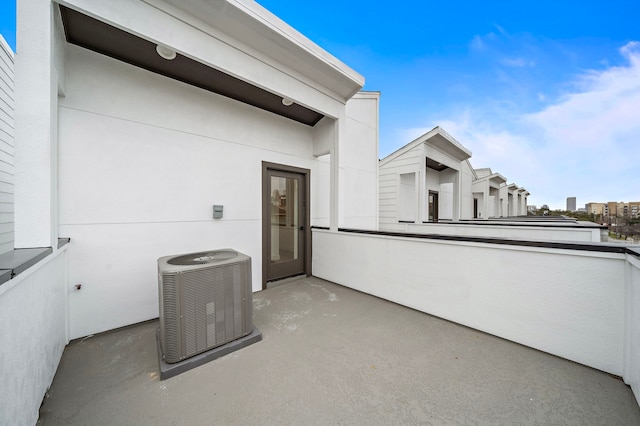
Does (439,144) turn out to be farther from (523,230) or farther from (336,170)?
(336,170)

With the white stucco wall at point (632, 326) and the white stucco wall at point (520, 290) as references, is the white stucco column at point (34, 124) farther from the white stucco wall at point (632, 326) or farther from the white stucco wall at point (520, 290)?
the white stucco wall at point (632, 326)

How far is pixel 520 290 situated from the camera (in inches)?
81.0

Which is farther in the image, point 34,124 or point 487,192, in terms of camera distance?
point 487,192

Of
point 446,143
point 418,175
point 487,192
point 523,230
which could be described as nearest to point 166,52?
point 418,175

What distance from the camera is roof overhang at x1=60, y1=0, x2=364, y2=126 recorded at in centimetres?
203

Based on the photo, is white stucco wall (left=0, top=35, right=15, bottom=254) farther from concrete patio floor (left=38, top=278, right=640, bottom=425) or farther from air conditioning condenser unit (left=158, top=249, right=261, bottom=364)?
air conditioning condenser unit (left=158, top=249, right=261, bottom=364)

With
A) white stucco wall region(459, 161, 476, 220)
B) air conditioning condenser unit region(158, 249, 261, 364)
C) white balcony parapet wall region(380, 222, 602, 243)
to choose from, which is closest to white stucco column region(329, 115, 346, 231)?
white balcony parapet wall region(380, 222, 602, 243)

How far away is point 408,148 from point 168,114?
549 centimetres

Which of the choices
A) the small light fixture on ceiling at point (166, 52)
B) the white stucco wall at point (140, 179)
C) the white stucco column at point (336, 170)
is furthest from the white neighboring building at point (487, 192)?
the small light fixture on ceiling at point (166, 52)

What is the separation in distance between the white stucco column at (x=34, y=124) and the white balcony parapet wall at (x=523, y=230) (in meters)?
4.15

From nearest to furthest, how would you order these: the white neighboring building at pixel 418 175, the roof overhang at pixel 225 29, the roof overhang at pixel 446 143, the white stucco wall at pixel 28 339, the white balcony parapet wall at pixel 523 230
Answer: the white stucco wall at pixel 28 339 → the roof overhang at pixel 225 29 → the white balcony parapet wall at pixel 523 230 → the roof overhang at pixel 446 143 → the white neighboring building at pixel 418 175

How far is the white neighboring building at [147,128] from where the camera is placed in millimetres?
1590

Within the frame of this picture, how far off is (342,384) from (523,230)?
14.9 feet

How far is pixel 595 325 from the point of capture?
1.72 meters
